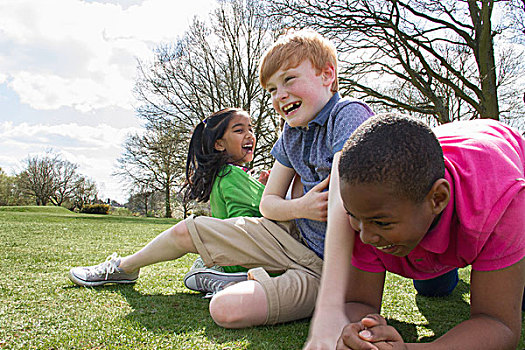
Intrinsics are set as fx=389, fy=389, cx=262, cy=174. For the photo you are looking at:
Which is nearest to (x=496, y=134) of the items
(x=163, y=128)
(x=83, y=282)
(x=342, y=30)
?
(x=83, y=282)

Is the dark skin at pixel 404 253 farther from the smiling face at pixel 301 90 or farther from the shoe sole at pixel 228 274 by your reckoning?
the shoe sole at pixel 228 274

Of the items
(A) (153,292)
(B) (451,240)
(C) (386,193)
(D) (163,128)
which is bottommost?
(A) (153,292)

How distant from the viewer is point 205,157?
10.5 feet

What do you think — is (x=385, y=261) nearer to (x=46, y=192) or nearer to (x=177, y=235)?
(x=177, y=235)

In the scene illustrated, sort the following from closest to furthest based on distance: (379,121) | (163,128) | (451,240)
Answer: (379,121)
(451,240)
(163,128)

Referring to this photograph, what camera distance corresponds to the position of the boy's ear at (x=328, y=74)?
227cm

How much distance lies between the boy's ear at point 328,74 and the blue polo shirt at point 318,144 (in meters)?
0.09

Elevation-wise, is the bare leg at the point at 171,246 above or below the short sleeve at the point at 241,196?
below

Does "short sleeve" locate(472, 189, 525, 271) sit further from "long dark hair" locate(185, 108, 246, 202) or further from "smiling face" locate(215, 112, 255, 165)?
"smiling face" locate(215, 112, 255, 165)

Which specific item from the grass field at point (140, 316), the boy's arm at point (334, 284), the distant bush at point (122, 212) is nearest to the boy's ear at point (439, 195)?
the boy's arm at point (334, 284)

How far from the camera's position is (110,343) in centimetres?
166

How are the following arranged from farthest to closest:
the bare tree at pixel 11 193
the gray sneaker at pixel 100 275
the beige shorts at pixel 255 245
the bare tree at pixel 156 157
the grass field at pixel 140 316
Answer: the bare tree at pixel 11 193, the bare tree at pixel 156 157, the gray sneaker at pixel 100 275, the beige shorts at pixel 255 245, the grass field at pixel 140 316

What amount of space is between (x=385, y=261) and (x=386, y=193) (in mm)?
549

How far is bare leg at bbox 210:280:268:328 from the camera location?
189 centimetres
